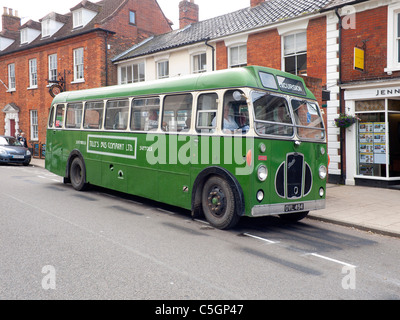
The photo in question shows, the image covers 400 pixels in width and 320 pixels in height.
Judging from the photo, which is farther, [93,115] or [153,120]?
[93,115]

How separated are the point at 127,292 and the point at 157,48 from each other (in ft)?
60.6

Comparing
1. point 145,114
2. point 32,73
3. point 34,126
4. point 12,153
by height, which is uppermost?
point 32,73

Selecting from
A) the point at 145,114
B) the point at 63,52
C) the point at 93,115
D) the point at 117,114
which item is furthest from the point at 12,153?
the point at 145,114

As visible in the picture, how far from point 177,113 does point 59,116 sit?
577cm

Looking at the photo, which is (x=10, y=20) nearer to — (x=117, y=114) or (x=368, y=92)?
(x=117, y=114)

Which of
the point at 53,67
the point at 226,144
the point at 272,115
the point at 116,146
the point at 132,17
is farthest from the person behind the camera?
the point at 53,67

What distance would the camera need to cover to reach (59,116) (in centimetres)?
1212

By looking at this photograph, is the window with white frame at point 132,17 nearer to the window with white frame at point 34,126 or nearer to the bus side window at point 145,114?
the window with white frame at point 34,126

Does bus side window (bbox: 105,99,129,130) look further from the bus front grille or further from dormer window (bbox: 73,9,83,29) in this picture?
dormer window (bbox: 73,9,83,29)

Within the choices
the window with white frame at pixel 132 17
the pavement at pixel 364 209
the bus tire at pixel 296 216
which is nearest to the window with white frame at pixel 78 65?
the window with white frame at pixel 132 17

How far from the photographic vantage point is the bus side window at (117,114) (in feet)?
30.6
